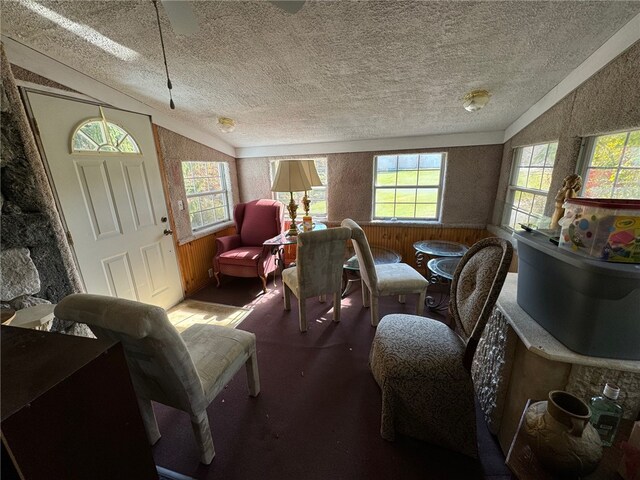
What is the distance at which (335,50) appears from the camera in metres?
1.58

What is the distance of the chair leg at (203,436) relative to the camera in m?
1.13

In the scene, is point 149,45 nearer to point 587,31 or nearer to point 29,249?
point 29,249

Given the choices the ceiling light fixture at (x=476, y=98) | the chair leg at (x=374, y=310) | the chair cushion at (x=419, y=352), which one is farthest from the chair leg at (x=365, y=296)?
the ceiling light fixture at (x=476, y=98)

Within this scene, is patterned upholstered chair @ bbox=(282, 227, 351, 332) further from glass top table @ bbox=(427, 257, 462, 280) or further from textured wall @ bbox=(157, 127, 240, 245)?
textured wall @ bbox=(157, 127, 240, 245)

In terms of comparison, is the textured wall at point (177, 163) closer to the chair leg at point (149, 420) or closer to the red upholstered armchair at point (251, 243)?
the red upholstered armchair at point (251, 243)

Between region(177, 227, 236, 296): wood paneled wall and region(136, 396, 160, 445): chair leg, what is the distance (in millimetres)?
1798

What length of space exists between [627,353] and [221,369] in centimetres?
163

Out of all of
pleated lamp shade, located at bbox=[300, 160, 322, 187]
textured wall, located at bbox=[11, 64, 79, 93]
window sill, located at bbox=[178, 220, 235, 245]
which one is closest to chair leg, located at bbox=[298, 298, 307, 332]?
pleated lamp shade, located at bbox=[300, 160, 322, 187]

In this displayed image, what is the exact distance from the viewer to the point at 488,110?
2.38 meters

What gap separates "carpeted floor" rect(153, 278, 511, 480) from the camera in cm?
117

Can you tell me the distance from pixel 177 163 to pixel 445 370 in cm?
312

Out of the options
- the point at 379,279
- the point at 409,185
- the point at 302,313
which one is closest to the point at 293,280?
the point at 302,313

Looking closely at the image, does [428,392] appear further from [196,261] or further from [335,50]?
[196,261]

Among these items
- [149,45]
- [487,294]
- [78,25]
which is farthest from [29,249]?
[487,294]
